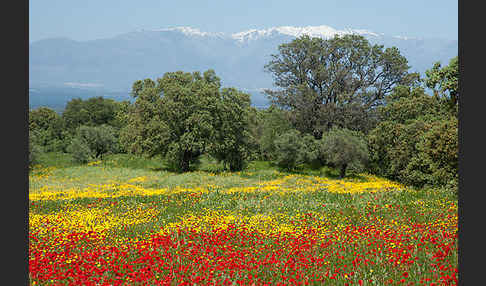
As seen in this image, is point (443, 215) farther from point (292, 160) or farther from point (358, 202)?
point (292, 160)

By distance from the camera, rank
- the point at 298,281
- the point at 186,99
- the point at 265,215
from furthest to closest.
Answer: the point at 186,99, the point at 265,215, the point at 298,281

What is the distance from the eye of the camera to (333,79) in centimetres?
5119

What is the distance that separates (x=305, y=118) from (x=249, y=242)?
1604 inches

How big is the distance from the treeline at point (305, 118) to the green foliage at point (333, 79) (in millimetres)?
139

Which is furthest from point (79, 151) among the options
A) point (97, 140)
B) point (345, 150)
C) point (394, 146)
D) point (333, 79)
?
point (394, 146)

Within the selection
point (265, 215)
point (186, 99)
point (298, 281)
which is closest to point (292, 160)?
point (186, 99)

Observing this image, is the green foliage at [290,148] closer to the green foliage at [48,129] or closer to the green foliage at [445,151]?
the green foliage at [445,151]

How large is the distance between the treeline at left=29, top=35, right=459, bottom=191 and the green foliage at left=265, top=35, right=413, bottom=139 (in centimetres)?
14

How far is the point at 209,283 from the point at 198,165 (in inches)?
1553

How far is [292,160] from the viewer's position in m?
43.9

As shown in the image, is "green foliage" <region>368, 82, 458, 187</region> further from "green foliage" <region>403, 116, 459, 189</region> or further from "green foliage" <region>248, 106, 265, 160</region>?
"green foliage" <region>248, 106, 265, 160</region>

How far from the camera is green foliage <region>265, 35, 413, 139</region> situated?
4916 cm

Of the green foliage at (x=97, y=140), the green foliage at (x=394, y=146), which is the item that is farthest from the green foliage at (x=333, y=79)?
the green foliage at (x=97, y=140)

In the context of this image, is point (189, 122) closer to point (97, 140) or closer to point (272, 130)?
point (272, 130)
